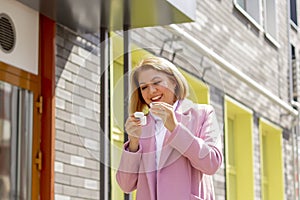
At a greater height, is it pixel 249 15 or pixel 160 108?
pixel 249 15

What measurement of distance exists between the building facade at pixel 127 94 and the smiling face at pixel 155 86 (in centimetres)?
14

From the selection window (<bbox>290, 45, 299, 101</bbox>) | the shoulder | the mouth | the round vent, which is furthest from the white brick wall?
the round vent

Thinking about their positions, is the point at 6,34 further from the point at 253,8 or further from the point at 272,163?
the point at 272,163

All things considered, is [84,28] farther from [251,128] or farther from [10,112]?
[251,128]

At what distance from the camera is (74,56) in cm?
668

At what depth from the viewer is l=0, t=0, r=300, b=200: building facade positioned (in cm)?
380

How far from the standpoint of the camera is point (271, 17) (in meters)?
13.0

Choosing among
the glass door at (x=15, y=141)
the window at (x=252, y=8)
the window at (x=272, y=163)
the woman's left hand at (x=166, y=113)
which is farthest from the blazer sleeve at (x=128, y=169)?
the window at (x=272, y=163)

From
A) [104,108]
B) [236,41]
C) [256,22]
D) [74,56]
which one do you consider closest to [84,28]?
[74,56]

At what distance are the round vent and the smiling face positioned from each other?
2.77 metres

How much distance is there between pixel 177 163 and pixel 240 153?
8.02m

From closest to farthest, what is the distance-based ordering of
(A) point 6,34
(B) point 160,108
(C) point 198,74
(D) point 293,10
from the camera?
(B) point 160,108
(C) point 198,74
(A) point 6,34
(D) point 293,10

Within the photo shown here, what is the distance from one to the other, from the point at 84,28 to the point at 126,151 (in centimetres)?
351

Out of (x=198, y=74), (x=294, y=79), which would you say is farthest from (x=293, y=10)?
(x=198, y=74)
